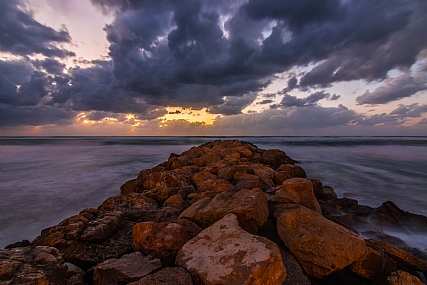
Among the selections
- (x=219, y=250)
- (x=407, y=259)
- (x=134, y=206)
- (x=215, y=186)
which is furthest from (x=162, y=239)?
(x=407, y=259)

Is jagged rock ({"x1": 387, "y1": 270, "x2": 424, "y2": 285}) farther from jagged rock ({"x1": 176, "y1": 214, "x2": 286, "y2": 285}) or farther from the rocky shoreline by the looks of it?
jagged rock ({"x1": 176, "y1": 214, "x2": 286, "y2": 285})

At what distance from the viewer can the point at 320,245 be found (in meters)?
2.84

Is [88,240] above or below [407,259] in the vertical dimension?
above

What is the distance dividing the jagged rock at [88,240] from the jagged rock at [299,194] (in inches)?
111

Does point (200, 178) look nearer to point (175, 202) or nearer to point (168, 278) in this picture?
point (175, 202)

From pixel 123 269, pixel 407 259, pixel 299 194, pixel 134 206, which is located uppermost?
pixel 299 194

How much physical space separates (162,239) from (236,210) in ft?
3.69

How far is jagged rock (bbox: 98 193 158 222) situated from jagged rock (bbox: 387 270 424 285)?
379 cm

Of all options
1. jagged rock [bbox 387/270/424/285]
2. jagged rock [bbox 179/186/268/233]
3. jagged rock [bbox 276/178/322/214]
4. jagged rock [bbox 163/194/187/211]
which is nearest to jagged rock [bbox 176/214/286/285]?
jagged rock [bbox 179/186/268/233]

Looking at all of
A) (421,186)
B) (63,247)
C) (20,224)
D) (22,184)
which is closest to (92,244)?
(63,247)

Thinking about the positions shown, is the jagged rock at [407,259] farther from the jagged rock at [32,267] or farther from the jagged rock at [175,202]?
the jagged rock at [32,267]

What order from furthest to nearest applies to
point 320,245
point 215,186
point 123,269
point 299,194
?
point 215,186, point 299,194, point 320,245, point 123,269

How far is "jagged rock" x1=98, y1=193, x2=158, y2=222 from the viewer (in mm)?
4402

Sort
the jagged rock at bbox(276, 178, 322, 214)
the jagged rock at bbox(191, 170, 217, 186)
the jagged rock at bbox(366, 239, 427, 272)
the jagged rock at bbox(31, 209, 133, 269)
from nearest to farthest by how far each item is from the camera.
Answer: the jagged rock at bbox(31, 209, 133, 269) → the jagged rock at bbox(366, 239, 427, 272) → the jagged rock at bbox(276, 178, 322, 214) → the jagged rock at bbox(191, 170, 217, 186)
